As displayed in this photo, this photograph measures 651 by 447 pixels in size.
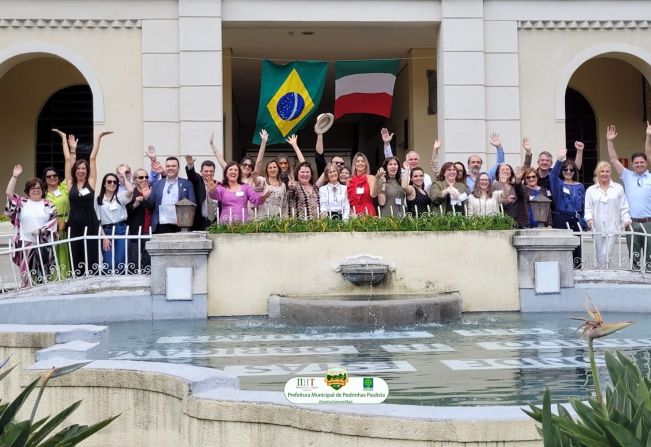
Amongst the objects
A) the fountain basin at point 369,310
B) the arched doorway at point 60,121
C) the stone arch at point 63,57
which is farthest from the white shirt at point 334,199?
the arched doorway at point 60,121

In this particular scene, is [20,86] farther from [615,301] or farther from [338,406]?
[338,406]

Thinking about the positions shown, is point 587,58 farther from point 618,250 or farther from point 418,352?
point 418,352

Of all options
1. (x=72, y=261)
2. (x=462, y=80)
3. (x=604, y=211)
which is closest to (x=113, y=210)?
(x=72, y=261)

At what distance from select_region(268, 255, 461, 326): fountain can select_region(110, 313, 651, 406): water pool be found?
0.14 metres

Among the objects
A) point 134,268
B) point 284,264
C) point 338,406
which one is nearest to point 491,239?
point 284,264

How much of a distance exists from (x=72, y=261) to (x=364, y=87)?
8463 millimetres

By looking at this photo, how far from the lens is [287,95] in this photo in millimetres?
16891

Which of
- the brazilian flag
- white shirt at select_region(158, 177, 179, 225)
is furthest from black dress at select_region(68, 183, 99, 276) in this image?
the brazilian flag

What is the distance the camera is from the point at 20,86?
64.0ft

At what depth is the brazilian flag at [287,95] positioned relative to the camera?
55.0 feet

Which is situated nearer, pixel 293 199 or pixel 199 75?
pixel 293 199

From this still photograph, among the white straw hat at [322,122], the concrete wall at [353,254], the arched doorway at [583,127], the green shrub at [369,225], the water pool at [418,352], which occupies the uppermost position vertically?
the arched doorway at [583,127]

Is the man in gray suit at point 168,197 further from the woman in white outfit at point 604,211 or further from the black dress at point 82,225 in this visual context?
the woman in white outfit at point 604,211

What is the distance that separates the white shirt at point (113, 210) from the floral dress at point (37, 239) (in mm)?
625
